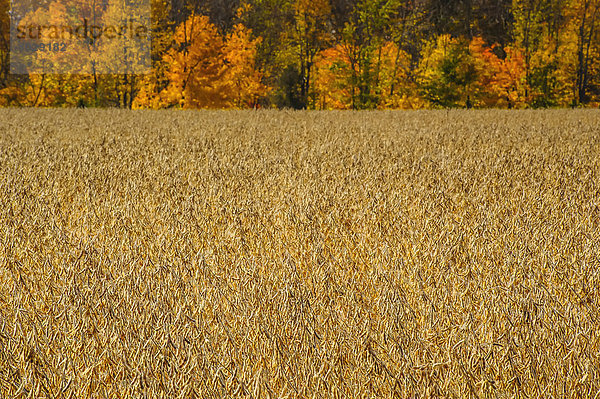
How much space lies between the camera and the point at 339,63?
2991cm

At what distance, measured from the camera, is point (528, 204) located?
434cm

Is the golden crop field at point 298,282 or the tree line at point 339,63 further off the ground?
the tree line at point 339,63

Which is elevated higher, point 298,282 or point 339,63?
point 339,63

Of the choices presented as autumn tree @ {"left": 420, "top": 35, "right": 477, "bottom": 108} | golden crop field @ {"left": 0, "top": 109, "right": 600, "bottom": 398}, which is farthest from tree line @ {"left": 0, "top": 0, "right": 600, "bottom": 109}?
golden crop field @ {"left": 0, "top": 109, "right": 600, "bottom": 398}

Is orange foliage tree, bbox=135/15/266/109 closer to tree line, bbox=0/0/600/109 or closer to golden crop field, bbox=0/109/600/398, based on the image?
tree line, bbox=0/0/600/109

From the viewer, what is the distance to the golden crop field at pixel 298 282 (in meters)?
1.73

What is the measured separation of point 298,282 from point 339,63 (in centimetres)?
2850

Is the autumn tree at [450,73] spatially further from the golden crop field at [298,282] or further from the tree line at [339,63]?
the golden crop field at [298,282]

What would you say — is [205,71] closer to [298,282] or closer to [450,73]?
[450,73]

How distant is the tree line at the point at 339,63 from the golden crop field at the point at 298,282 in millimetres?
22890

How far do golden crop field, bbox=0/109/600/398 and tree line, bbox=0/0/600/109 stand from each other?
2289 cm

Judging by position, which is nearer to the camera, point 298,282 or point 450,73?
point 298,282

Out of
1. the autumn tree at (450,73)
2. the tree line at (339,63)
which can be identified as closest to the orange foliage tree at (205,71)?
the tree line at (339,63)

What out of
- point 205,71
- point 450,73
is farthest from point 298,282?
point 450,73
